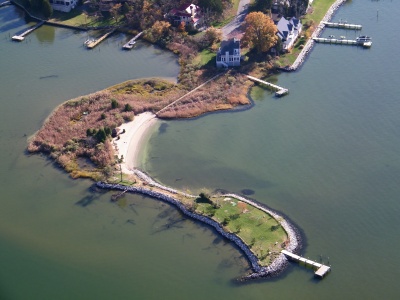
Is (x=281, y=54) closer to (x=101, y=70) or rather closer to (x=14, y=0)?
(x=101, y=70)

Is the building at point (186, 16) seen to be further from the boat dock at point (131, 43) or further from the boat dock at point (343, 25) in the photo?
the boat dock at point (343, 25)

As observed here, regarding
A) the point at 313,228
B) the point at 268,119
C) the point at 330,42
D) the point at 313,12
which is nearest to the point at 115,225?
the point at 313,228

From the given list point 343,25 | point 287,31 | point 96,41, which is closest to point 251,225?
point 287,31

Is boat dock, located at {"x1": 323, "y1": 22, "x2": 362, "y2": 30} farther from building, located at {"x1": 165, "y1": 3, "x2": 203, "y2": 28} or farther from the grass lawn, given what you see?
the grass lawn

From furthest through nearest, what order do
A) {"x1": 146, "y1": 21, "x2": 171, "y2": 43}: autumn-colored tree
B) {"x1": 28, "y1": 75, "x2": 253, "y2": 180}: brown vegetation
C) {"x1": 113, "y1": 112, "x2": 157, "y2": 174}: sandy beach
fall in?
{"x1": 146, "y1": 21, "x2": 171, "y2": 43}: autumn-colored tree → {"x1": 28, "y1": 75, "x2": 253, "y2": 180}: brown vegetation → {"x1": 113, "y1": 112, "x2": 157, "y2": 174}: sandy beach

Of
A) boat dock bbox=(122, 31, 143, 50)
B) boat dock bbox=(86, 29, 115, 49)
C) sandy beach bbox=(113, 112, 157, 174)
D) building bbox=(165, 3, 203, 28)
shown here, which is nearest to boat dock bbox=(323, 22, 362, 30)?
building bbox=(165, 3, 203, 28)

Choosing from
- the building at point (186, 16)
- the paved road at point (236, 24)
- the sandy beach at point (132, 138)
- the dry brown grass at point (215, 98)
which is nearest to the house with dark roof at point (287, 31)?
the paved road at point (236, 24)
